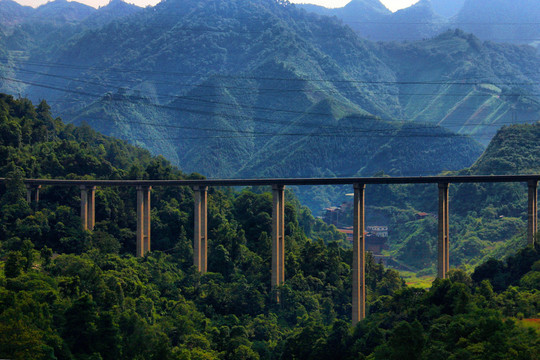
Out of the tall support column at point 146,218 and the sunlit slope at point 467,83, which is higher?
the sunlit slope at point 467,83

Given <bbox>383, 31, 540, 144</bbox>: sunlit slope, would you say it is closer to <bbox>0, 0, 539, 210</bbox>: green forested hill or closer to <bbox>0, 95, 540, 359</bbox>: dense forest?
<bbox>0, 0, 539, 210</bbox>: green forested hill

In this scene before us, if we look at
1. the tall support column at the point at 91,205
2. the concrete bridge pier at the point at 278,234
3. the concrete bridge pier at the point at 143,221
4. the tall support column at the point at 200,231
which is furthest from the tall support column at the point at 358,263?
the tall support column at the point at 91,205

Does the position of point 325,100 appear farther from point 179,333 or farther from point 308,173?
point 179,333

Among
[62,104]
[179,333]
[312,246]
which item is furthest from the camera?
[62,104]

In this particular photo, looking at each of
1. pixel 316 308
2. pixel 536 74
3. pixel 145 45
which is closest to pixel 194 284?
pixel 316 308

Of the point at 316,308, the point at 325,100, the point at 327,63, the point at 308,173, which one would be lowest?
the point at 316,308

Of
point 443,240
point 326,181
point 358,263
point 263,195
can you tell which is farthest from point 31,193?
point 443,240

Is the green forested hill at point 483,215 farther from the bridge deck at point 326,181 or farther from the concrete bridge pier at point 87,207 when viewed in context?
the concrete bridge pier at point 87,207
